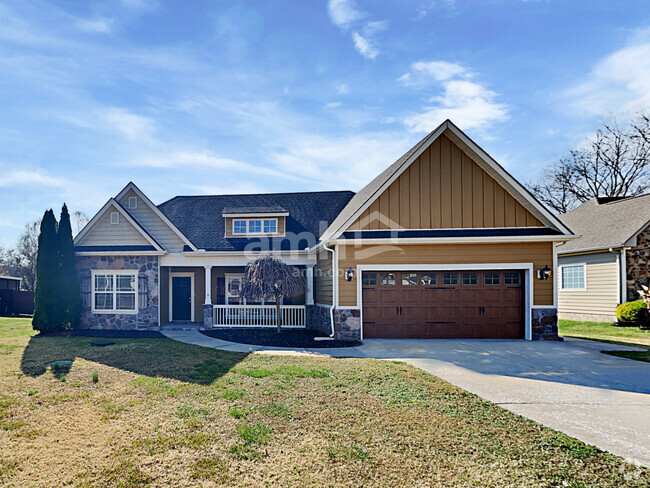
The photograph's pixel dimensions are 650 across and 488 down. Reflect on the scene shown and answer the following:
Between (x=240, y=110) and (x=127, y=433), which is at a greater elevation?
(x=240, y=110)

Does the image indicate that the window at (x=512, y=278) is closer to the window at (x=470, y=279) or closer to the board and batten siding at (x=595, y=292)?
the window at (x=470, y=279)

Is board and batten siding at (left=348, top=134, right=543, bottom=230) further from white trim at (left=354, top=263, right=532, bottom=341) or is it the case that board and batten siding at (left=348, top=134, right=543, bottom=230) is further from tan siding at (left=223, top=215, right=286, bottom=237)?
tan siding at (left=223, top=215, right=286, bottom=237)

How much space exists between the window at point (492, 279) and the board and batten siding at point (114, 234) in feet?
37.0

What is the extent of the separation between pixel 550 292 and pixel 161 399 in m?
10.6

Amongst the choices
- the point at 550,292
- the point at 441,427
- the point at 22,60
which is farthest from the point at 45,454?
the point at 550,292

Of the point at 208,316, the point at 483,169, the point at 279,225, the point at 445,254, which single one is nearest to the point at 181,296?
the point at 208,316

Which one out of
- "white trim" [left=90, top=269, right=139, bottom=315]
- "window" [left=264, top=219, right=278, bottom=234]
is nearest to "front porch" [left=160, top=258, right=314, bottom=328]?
"white trim" [left=90, top=269, right=139, bottom=315]

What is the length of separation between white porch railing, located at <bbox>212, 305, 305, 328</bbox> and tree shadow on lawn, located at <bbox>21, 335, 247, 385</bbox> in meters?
3.16

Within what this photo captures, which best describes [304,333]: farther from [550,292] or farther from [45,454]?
[45,454]

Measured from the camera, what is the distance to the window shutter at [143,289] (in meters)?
14.7

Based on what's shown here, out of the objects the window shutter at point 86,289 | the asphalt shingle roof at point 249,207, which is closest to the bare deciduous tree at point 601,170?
the asphalt shingle roof at point 249,207

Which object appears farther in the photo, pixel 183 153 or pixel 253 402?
pixel 183 153

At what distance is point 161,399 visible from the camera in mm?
5902

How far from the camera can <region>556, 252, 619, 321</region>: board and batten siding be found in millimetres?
17219
